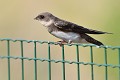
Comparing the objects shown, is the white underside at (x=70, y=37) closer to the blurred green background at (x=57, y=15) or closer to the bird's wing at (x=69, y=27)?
the bird's wing at (x=69, y=27)

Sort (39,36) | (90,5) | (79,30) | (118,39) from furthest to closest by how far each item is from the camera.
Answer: (90,5)
(39,36)
(118,39)
(79,30)

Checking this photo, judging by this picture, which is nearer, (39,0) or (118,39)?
(118,39)

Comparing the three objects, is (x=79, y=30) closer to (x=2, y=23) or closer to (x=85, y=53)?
(x=85, y=53)

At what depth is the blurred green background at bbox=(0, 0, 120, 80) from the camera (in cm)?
1214

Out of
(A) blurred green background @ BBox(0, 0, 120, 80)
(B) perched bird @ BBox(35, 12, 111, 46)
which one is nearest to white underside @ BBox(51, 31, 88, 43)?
(B) perched bird @ BBox(35, 12, 111, 46)

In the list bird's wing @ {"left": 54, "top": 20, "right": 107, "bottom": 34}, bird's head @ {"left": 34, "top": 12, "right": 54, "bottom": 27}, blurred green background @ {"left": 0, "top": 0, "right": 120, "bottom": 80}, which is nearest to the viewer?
bird's wing @ {"left": 54, "top": 20, "right": 107, "bottom": 34}

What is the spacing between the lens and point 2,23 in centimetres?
1403

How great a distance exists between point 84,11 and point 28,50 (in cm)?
166

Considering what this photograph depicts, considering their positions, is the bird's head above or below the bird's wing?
above

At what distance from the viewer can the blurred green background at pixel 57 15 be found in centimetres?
1214

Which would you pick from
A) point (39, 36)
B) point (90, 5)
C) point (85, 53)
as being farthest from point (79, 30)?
point (90, 5)

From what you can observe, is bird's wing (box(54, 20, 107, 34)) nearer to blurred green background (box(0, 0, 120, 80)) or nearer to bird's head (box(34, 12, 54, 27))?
bird's head (box(34, 12, 54, 27))

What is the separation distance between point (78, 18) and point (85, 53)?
Answer: 1.49 meters

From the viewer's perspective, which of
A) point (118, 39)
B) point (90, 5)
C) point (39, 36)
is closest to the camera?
point (118, 39)
